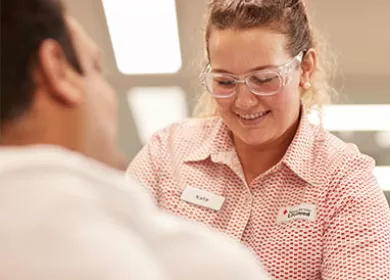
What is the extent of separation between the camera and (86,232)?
744 millimetres

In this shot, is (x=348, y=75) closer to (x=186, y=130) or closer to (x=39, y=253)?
(x=186, y=130)

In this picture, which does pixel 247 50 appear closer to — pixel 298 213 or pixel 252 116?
pixel 252 116

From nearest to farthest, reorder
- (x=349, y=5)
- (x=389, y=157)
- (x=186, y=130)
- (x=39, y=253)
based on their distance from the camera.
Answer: (x=39, y=253)
(x=186, y=130)
(x=349, y=5)
(x=389, y=157)

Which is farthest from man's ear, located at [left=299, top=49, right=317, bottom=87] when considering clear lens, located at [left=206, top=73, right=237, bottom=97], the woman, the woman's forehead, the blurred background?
the blurred background

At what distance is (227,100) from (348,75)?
2808mm

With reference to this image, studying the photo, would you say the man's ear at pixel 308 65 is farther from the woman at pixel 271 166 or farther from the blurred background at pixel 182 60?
the blurred background at pixel 182 60

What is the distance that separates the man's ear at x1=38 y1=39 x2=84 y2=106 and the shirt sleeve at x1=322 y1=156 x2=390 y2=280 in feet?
3.88

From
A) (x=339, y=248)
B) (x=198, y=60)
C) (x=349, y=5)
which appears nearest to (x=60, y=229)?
(x=339, y=248)

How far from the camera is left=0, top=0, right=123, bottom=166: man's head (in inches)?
32.6

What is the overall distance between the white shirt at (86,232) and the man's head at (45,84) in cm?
4

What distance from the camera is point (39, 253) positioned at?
732mm

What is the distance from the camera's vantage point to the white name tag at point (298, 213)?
1992mm

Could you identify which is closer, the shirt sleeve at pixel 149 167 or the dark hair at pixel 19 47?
the dark hair at pixel 19 47

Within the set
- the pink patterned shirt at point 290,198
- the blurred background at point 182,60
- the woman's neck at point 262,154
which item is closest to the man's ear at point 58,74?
the pink patterned shirt at point 290,198
